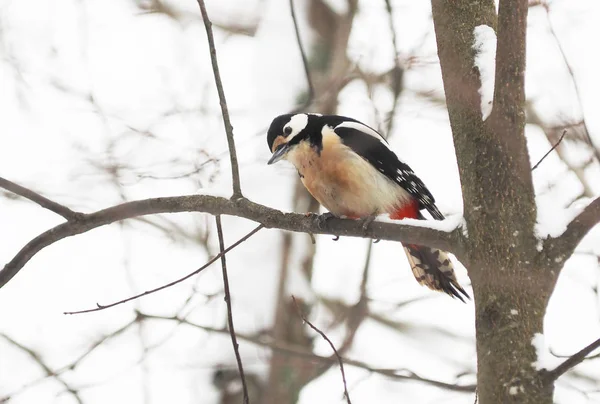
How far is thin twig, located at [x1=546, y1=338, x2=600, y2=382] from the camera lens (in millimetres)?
1860

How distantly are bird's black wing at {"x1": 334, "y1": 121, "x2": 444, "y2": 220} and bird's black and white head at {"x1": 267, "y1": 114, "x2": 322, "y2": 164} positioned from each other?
145mm

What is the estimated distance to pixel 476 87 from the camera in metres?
2.54

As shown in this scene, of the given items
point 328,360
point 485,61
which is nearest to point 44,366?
point 328,360

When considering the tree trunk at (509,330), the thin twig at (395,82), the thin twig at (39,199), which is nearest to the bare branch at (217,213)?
the thin twig at (39,199)

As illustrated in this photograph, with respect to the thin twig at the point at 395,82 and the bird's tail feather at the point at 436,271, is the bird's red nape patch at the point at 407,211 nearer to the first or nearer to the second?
the bird's tail feather at the point at 436,271

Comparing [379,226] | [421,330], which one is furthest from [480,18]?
[421,330]

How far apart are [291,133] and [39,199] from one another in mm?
2061

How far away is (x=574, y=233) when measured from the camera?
215 cm

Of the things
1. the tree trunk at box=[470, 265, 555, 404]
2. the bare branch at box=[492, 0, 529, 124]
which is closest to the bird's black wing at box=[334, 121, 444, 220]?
the bare branch at box=[492, 0, 529, 124]

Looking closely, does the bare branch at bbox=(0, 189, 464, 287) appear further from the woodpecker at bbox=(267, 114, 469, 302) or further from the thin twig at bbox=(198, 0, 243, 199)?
the woodpecker at bbox=(267, 114, 469, 302)

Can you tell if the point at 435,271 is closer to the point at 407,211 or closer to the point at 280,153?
the point at 407,211

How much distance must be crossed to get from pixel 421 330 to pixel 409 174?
14.2 feet

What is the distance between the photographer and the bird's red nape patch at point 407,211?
4.12m

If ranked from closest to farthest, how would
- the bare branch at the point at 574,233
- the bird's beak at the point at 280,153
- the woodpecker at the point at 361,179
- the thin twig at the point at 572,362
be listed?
the thin twig at the point at 572,362 < the bare branch at the point at 574,233 < the woodpecker at the point at 361,179 < the bird's beak at the point at 280,153
